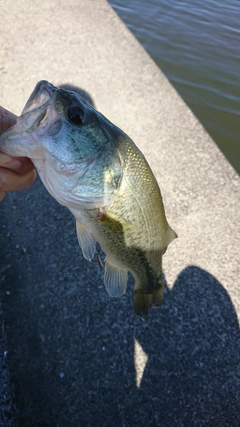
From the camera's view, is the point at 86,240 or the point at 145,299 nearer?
the point at 86,240

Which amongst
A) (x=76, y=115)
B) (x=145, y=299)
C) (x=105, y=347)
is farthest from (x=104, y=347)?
(x=76, y=115)

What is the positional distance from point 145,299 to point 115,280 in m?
0.23

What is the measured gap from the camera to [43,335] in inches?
89.0

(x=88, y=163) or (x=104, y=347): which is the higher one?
(x=88, y=163)

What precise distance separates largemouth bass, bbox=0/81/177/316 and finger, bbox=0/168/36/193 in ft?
0.79

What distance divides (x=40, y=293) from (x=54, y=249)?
43cm

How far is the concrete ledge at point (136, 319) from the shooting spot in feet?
6.66

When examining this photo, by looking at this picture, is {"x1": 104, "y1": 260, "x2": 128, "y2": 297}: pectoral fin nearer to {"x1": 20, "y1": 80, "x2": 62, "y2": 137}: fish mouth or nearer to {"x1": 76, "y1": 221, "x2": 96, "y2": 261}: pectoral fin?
{"x1": 76, "y1": 221, "x2": 96, "y2": 261}: pectoral fin

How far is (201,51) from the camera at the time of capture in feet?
22.4

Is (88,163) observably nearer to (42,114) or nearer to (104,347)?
(42,114)

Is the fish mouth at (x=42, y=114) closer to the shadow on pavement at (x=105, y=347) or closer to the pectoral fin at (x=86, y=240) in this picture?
the pectoral fin at (x=86, y=240)

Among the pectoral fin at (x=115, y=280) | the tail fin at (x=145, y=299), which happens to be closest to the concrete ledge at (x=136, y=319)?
the tail fin at (x=145, y=299)

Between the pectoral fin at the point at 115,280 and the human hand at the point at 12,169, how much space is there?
0.71 m

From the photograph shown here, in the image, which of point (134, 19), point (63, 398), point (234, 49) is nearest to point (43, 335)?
point (63, 398)
